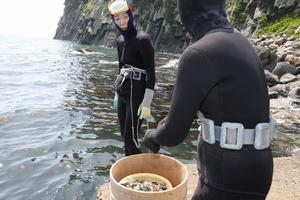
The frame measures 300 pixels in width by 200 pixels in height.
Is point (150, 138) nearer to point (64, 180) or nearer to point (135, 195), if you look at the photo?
point (135, 195)

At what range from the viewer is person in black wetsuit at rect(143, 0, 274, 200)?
215 centimetres

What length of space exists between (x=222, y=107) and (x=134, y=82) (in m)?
3.33

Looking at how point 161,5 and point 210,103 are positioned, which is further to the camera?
point 161,5

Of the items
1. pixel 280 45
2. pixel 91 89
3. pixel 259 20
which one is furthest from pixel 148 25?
pixel 91 89

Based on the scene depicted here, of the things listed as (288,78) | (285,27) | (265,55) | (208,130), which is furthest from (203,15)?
(285,27)

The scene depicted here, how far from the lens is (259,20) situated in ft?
152

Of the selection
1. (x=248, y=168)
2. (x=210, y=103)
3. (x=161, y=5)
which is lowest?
(x=248, y=168)

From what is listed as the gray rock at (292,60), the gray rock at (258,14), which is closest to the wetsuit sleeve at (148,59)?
the gray rock at (292,60)

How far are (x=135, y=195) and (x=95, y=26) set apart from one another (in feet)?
335

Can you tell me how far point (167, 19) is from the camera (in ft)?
236

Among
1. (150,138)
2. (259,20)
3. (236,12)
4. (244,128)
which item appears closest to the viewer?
(244,128)

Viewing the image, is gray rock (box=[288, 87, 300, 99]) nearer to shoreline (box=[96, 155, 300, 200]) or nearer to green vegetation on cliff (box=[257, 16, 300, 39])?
shoreline (box=[96, 155, 300, 200])

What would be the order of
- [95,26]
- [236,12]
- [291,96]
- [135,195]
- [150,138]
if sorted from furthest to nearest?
[95,26], [236,12], [291,96], [135,195], [150,138]

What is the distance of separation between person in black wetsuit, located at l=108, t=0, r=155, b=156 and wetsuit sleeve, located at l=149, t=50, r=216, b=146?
2.88 m
